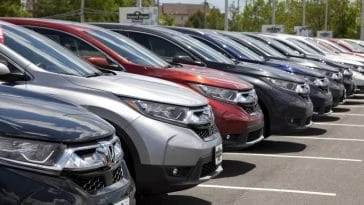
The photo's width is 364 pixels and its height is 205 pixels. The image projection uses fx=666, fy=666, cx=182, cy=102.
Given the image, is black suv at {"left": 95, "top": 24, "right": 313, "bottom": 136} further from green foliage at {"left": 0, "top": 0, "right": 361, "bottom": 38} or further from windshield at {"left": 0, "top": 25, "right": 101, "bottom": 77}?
green foliage at {"left": 0, "top": 0, "right": 361, "bottom": 38}

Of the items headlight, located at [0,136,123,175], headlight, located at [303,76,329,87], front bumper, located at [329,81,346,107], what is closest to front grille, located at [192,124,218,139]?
headlight, located at [0,136,123,175]

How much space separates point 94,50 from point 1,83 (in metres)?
2.65

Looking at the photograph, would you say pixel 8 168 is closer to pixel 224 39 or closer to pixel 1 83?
pixel 1 83

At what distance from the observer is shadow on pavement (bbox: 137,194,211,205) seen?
20.7 ft

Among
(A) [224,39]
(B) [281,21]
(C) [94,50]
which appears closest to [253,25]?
(B) [281,21]

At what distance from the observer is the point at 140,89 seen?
5.68 meters

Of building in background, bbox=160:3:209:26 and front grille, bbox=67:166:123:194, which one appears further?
building in background, bbox=160:3:209:26

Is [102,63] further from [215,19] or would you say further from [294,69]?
[215,19]

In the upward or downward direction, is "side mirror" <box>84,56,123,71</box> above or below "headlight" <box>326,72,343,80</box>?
above

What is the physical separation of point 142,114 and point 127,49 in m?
2.34

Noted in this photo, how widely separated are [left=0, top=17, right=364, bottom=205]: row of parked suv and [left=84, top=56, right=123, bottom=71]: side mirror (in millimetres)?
15

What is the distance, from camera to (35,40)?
6023mm

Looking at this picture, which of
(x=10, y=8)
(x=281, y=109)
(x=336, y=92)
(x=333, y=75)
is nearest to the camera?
(x=281, y=109)

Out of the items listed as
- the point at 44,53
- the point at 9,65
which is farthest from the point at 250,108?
the point at 9,65
